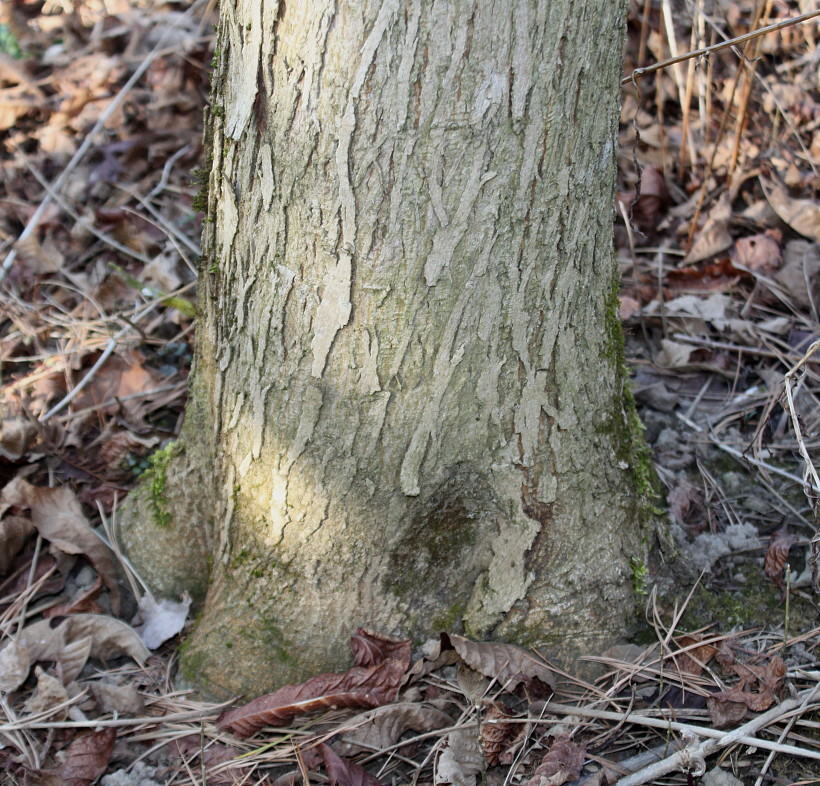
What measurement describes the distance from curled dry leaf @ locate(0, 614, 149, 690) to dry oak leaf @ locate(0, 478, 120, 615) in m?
0.10

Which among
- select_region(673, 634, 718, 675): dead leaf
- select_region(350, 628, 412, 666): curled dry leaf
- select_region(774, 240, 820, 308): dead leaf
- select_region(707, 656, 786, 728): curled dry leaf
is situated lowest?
select_region(673, 634, 718, 675): dead leaf

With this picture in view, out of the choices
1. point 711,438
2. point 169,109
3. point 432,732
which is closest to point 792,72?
point 711,438

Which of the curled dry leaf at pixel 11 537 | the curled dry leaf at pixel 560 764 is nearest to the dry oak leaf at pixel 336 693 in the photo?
the curled dry leaf at pixel 560 764

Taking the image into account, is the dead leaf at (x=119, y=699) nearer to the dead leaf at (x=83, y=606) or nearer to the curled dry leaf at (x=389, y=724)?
the dead leaf at (x=83, y=606)

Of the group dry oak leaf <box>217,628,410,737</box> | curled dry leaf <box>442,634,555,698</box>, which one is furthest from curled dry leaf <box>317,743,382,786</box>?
curled dry leaf <box>442,634,555,698</box>

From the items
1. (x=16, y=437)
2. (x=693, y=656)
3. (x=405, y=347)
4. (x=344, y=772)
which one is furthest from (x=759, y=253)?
(x=16, y=437)

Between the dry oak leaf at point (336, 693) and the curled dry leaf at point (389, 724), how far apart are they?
3cm

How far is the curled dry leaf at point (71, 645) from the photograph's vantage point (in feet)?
6.31

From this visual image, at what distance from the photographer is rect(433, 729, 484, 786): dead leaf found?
63.6 inches

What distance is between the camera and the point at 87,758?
174 centimetres

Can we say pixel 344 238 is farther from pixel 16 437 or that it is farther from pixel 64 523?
pixel 16 437

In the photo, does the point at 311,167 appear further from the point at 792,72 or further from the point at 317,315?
the point at 792,72

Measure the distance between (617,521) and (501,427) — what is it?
467 mm

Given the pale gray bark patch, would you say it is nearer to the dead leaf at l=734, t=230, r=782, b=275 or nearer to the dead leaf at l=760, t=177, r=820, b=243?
the dead leaf at l=734, t=230, r=782, b=275
